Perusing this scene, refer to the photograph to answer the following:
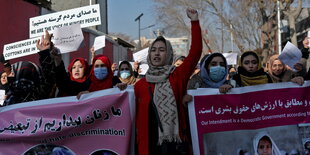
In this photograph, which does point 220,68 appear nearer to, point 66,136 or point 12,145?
point 66,136

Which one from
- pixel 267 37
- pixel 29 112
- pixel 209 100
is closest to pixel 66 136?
pixel 29 112

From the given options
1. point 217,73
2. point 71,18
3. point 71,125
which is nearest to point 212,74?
point 217,73

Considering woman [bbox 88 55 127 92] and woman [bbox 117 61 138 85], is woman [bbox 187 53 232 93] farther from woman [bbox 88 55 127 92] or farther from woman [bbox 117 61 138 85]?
woman [bbox 117 61 138 85]

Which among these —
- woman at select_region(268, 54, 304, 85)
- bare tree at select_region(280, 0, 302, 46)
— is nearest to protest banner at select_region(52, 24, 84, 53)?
woman at select_region(268, 54, 304, 85)

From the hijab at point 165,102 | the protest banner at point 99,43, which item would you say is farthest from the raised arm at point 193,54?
the protest banner at point 99,43

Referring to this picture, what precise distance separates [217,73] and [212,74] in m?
0.04

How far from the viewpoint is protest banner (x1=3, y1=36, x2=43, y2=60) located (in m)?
4.24

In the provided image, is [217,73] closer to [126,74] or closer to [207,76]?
[207,76]

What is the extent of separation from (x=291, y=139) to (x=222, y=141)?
1.86 ft

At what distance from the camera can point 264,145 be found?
3.07 m

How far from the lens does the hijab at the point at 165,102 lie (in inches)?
108

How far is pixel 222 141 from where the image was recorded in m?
3.04

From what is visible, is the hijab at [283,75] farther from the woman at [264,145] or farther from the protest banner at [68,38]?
the protest banner at [68,38]

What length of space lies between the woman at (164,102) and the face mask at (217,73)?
374mm
